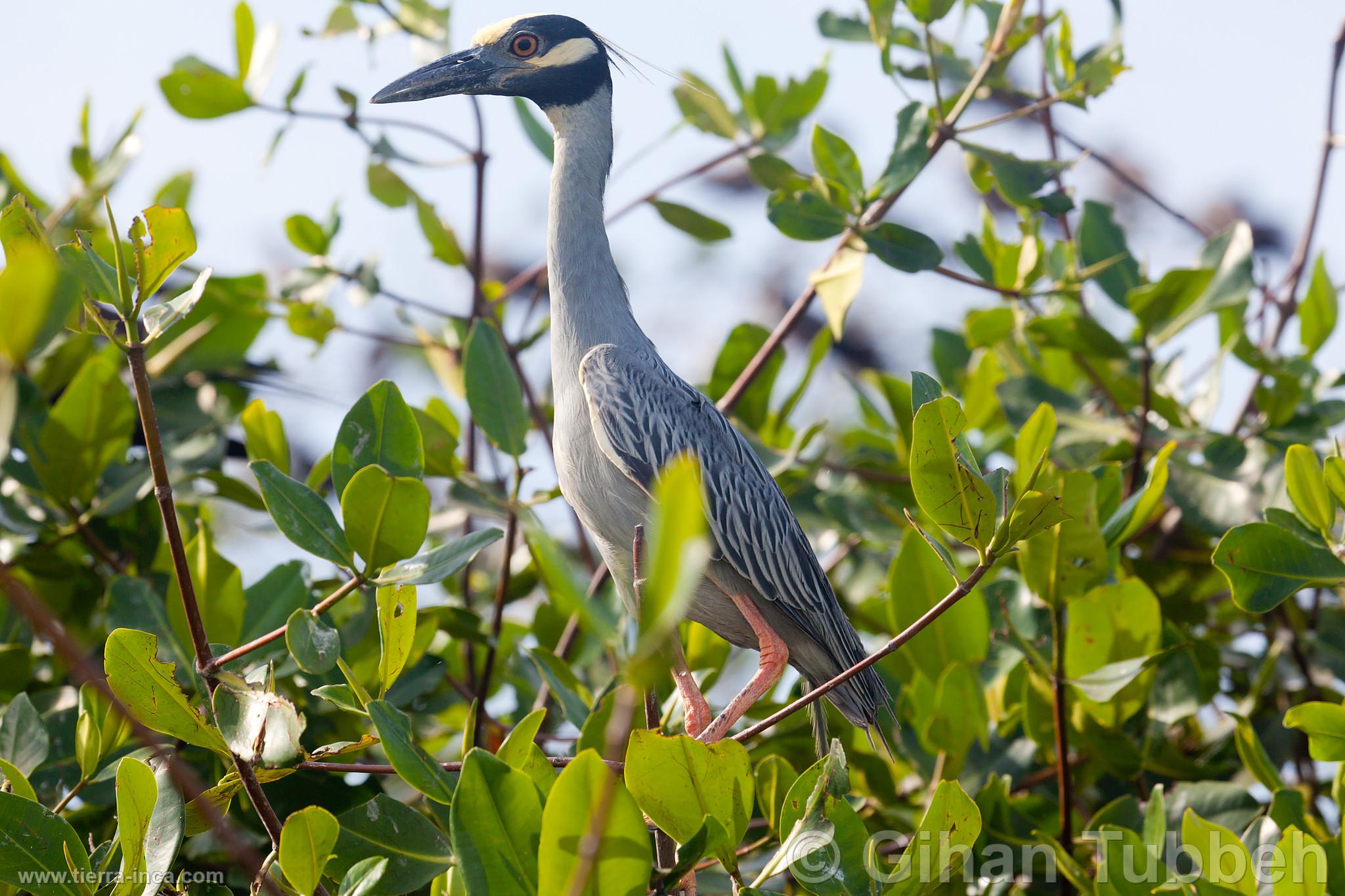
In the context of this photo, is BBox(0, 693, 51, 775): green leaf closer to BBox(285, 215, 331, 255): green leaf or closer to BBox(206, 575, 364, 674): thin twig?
BBox(206, 575, 364, 674): thin twig

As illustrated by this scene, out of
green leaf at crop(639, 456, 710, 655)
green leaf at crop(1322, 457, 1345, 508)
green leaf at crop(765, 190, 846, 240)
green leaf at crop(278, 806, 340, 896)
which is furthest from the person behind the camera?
green leaf at crop(765, 190, 846, 240)

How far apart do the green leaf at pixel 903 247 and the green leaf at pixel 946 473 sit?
1.27 meters

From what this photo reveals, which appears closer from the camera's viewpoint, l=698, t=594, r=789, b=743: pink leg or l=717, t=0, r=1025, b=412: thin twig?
l=698, t=594, r=789, b=743: pink leg

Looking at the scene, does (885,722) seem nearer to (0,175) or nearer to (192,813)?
(192,813)

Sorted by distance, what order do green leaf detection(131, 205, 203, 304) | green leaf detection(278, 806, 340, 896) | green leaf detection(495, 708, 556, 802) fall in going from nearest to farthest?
1. green leaf detection(278, 806, 340, 896)
2. green leaf detection(131, 205, 203, 304)
3. green leaf detection(495, 708, 556, 802)

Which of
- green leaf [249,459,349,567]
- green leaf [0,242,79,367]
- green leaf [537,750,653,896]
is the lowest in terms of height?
green leaf [537,750,653,896]

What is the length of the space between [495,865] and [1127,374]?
2793mm

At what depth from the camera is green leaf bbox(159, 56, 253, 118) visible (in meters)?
3.22

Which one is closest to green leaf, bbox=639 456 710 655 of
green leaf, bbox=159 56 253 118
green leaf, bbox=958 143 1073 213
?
green leaf, bbox=958 143 1073 213

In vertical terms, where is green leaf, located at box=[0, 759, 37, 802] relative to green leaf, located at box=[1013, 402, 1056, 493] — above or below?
below

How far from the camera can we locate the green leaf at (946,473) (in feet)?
5.39

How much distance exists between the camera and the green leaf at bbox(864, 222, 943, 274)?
286 centimetres

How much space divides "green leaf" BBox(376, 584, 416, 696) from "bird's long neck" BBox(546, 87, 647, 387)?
118 cm

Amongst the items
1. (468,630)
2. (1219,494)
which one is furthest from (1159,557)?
(468,630)
